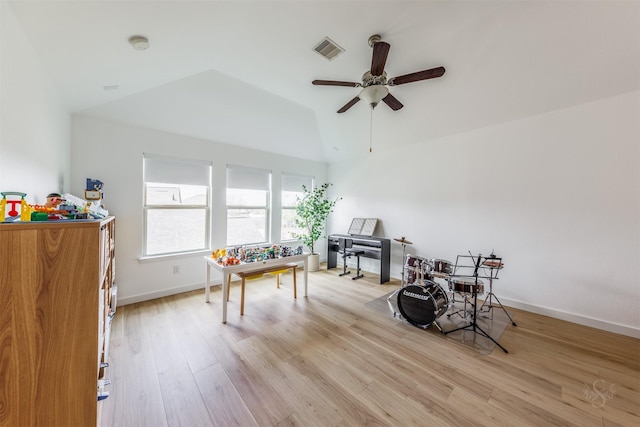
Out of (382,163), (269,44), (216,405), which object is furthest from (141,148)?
(382,163)

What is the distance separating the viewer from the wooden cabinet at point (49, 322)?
97cm

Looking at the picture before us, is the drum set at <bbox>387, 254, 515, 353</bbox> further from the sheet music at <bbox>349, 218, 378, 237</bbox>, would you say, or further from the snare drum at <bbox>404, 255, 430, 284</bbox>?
the sheet music at <bbox>349, 218, 378, 237</bbox>

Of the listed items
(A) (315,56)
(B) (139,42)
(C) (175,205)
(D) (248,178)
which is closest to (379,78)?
(A) (315,56)

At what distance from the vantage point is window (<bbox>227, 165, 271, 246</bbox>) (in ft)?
14.0

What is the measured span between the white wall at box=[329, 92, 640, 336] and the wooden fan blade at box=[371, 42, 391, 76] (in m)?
2.35

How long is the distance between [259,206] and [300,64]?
2747mm

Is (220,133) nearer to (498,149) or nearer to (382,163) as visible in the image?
(382,163)

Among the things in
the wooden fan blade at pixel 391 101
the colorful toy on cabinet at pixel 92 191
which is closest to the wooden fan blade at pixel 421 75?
the wooden fan blade at pixel 391 101

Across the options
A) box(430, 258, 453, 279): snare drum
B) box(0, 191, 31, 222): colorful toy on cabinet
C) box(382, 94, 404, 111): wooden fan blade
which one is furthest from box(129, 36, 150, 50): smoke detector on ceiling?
box(430, 258, 453, 279): snare drum

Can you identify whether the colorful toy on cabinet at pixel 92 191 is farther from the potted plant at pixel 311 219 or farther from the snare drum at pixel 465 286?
the snare drum at pixel 465 286

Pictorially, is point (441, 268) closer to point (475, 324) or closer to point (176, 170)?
point (475, 324)

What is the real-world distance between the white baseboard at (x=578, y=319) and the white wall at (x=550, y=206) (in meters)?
0.01

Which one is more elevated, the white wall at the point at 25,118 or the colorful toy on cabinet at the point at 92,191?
the white wall at the point at 25,118

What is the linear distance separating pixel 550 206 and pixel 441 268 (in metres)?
1.77
